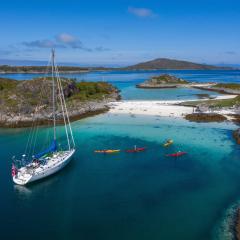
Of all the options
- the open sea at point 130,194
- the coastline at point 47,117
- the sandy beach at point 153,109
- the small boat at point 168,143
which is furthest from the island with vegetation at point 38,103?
the small boat at point 168,143

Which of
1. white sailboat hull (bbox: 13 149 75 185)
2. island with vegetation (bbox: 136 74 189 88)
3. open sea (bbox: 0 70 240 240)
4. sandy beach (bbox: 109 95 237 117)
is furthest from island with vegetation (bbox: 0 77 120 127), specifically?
island with vegetation (bbox: 136 74 189 88)

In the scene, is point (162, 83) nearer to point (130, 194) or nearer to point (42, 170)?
point (42, 170)

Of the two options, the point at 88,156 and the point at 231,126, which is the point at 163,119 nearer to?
the point at 231,126

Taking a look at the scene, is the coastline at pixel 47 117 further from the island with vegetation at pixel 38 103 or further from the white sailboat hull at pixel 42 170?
the white sailboat hull at pixel 42 170

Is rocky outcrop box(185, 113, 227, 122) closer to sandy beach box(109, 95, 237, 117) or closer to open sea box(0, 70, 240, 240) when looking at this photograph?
sandy beach box(109, 95, 237, 117)

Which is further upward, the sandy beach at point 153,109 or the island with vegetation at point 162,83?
the sandy beach at point 153,109

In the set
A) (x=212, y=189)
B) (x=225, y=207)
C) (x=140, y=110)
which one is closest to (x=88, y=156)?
(x=212, y=189)
